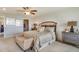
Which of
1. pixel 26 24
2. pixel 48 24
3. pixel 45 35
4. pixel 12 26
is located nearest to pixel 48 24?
pixel 48 24

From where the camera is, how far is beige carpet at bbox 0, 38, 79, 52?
143 cm

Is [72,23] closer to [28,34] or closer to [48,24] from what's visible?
[48,24]

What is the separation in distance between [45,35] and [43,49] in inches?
10.6

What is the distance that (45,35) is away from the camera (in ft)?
5.10

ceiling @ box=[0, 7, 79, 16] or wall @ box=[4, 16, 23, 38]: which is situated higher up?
ceiling @ box=[0, 7, 79, 16]

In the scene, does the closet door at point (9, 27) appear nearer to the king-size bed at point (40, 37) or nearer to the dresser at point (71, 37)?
the king-size bed at point (40, 37)

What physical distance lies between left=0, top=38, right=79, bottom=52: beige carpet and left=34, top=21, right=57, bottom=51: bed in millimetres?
99

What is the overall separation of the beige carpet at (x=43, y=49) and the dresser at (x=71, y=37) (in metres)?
0.10

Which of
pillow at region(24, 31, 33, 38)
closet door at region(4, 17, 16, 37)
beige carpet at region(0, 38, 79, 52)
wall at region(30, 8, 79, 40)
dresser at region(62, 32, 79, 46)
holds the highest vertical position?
wall at region(30, 8, 79, 40)

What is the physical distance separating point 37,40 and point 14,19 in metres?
0.60

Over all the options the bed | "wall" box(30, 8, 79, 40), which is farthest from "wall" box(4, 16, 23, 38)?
the bed

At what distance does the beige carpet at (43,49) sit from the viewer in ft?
4.68

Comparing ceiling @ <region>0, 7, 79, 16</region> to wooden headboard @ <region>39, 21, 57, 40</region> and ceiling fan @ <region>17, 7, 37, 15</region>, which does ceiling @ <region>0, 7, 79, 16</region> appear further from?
wooden headboard @ <region>39, 21, 57, 40</region>
